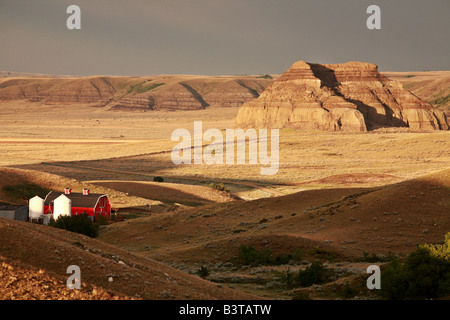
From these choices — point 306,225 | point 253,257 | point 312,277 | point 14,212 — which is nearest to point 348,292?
point 312,277

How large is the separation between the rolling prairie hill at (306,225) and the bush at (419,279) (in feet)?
34.4

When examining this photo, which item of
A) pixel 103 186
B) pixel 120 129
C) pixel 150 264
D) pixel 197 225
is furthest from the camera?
pixel 120 129

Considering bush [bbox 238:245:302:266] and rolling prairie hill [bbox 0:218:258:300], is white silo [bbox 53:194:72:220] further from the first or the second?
rolling prairie hill [bbox 0:218:258:300]

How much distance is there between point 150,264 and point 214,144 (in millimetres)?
94327

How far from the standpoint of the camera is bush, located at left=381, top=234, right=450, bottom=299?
20750mm

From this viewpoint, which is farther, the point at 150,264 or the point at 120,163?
the point at 120,163

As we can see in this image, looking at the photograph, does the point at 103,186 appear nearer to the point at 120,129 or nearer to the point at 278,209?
the point at 278,209

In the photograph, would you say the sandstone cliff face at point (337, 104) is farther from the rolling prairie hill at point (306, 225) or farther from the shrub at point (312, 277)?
the shrub at point (312, 277)

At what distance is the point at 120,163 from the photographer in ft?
326

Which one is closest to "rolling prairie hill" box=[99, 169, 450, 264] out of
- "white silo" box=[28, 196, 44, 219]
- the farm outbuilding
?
"white silo" box=[28, 196, 44, 219]

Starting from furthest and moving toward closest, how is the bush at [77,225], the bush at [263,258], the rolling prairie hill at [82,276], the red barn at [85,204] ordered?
1. the red barn at [85,204]
2. the bush at [77,225]
3. the bush at [263,258]
4. the rolling prairie hill at [82,276]

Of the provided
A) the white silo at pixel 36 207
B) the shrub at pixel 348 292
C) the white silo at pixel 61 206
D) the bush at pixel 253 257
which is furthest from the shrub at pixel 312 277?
the white silo at pixel 36 207

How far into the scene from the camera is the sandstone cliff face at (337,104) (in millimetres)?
120500
